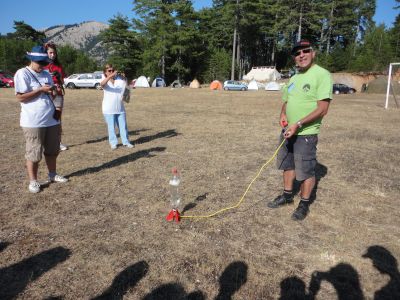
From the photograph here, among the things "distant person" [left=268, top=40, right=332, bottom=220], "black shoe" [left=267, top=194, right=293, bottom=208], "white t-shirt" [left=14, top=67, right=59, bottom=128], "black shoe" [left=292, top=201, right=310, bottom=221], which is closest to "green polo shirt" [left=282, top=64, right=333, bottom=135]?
"distant person" [left=268, top=40, right=332, bottom=220]

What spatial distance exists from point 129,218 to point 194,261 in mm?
1225

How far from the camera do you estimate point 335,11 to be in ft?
197

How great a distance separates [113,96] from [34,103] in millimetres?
2899

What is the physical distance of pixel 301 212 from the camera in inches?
166

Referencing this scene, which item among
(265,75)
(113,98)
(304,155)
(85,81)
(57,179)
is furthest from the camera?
(265,75)

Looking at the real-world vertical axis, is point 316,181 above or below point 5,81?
below

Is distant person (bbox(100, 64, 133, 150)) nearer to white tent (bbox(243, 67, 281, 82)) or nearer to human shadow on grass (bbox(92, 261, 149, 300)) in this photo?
human shadow on grass (bbox(92, 261, 149, 300))

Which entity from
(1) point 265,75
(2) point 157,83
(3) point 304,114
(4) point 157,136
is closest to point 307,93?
(3) point 304,114

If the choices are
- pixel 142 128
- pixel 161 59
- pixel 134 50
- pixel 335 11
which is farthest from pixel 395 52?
pixel 142 128

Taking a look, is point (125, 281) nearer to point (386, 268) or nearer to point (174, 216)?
point (174, 216)

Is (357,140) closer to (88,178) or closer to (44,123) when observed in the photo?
(88,178)

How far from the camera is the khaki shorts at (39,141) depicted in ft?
14.8

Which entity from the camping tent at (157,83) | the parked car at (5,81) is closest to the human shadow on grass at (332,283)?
the parked car at (5,81)

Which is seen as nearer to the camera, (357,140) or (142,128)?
(357,140)
